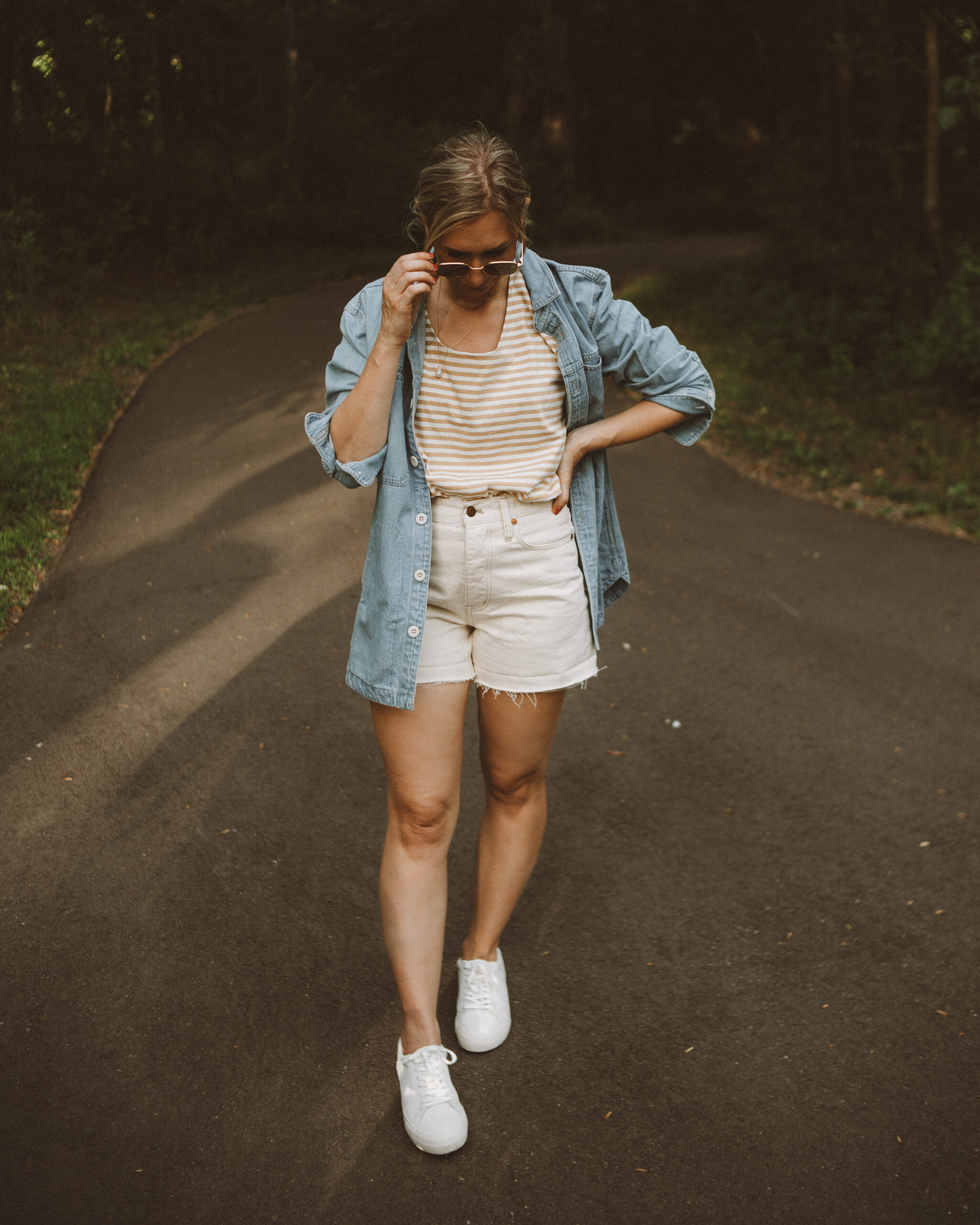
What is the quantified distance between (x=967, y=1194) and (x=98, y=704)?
3491 millimetres

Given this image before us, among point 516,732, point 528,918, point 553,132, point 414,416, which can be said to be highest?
point 414,416

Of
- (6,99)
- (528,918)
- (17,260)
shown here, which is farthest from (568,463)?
(6,99)

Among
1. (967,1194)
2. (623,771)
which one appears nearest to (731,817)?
(623,771)

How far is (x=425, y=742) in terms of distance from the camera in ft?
8.00

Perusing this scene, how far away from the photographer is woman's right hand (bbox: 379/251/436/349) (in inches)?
81.8

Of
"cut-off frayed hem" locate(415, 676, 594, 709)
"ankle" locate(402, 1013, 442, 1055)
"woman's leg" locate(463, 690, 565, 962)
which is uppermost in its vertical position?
"cut-off frayed hem" locate(415, 676, 594, 709)

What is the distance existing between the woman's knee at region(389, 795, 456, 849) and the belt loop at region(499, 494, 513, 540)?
66cm

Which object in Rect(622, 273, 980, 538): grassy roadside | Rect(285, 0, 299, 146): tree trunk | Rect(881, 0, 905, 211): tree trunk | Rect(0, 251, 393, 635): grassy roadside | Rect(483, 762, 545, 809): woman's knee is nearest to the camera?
Rect(483, 762, 545, 809): woman's knee

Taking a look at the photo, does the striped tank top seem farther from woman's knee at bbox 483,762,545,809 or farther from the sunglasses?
woman's knee at bbox 483,762,545,809

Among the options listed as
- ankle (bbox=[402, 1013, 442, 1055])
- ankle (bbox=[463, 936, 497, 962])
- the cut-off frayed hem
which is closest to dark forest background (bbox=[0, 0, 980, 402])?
the cut-off frayed hem

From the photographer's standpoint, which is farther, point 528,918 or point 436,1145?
point 528,918

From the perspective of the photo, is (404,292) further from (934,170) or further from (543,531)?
(934,170)

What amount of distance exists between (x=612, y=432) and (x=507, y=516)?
0.35 m

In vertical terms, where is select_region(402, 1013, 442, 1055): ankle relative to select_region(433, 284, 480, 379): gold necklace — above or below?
below
